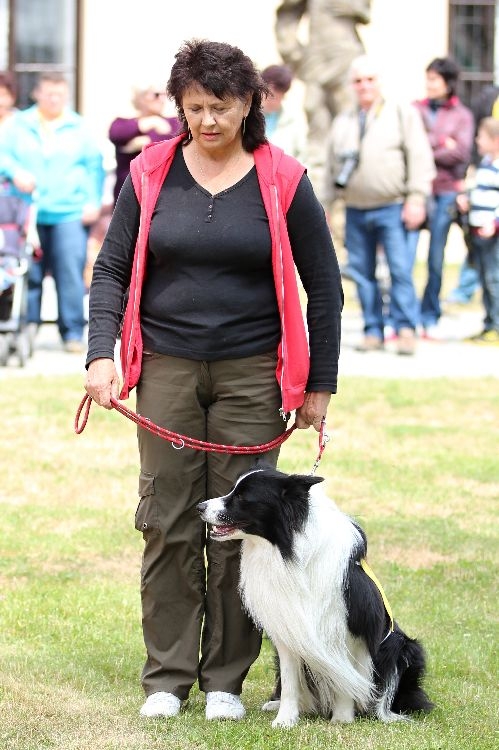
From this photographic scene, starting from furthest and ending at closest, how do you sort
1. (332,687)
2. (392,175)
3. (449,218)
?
(449,218) < (392,175) < (332,687)

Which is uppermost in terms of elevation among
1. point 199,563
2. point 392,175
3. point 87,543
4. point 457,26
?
point 457,26

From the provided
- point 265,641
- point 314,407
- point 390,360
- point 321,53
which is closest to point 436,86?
point 390,360

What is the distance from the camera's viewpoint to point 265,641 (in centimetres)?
598

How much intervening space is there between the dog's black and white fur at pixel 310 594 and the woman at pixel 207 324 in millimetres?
233

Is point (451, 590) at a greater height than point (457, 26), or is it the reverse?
point (457, 26)

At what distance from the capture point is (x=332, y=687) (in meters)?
4.76

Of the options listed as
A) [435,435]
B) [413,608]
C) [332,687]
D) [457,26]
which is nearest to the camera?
[332,687]

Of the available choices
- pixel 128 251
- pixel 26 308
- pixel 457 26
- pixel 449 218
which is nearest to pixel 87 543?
pixel 128 251

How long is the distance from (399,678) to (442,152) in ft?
31.4

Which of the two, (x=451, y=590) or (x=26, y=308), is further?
(x=26, y=308)

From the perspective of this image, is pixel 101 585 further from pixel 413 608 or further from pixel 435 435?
pixel 435 435

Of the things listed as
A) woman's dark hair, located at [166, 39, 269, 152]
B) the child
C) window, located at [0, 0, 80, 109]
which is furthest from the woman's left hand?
window, located at [0, 0, 80, 109]

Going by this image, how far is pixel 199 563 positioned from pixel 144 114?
7.87 metres

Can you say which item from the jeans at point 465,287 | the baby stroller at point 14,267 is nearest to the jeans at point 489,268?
the jeans at point 465,287
